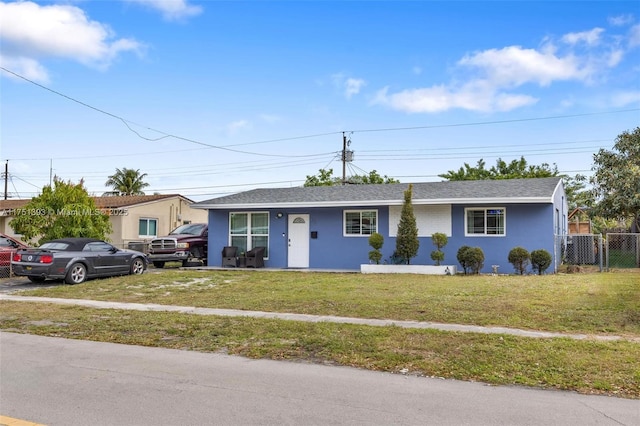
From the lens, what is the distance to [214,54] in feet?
56.7

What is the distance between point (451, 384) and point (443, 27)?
40.9 ft

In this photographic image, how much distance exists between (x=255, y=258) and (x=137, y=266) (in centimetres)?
456

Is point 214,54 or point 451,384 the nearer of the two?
point 451,384

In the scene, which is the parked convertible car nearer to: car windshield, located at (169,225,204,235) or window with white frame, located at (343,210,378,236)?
car windshield, located at (169,225,204,235)

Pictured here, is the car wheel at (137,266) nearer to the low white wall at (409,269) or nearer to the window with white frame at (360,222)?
the window with white frame at (360,222)

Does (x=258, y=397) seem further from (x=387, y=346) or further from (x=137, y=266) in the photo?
(x=137, y=266)

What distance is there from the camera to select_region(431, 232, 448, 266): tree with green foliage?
1741cm

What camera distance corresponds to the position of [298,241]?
20500 millimetres

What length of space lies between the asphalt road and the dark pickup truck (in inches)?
578

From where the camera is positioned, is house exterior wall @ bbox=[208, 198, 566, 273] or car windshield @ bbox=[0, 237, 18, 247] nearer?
house exterior wall @ bbox=[208, 198, 566, 273]

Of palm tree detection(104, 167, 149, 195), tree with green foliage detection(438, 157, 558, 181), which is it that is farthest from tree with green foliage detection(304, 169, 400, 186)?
palm tree detection(104, 167, 149, 195)

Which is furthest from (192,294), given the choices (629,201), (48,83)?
(629,201)

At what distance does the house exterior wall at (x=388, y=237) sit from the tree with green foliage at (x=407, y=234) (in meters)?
1.12

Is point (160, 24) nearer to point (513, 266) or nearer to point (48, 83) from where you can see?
point (48, 83)
